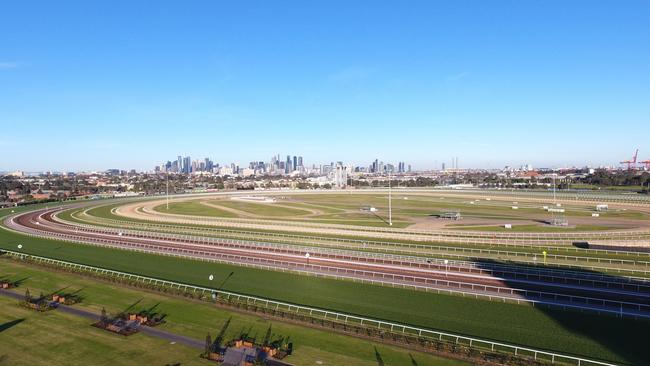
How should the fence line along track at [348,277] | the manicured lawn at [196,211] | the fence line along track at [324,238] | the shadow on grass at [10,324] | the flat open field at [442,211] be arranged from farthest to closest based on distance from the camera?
the manicured lawn at [196,211] < the flat open field at [442,211] < the fence line along track at [324,238] < the fence line along track at [348,277] < the shadow on grass at [10,324]

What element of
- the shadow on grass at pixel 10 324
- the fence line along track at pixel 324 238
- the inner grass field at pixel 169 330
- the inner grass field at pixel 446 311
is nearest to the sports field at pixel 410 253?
the inner grass field at pixel 446 311

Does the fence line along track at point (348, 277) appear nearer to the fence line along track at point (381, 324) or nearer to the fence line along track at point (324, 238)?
the fence line along track at point (381, 324)

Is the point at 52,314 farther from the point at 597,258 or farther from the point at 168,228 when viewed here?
the point at 597,258

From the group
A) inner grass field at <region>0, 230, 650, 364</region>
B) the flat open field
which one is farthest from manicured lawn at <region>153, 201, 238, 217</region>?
inner grass field at <region>0, 230, 650, 364</region>

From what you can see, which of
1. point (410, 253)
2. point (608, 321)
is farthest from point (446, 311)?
point (410, 253)

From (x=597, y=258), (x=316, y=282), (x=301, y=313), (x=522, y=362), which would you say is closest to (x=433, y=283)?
(x=316, y=282)

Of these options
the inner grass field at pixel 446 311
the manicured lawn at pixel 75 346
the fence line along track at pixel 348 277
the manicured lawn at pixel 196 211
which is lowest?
the manicured lawn at pixel 75 346

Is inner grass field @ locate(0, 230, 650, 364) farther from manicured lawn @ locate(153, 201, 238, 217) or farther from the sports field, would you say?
manicured lawn @ locate(153, 201, 238, 217)
